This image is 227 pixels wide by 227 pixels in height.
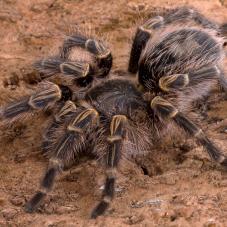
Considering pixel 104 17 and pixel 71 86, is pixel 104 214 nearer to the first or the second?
pixel 71 86

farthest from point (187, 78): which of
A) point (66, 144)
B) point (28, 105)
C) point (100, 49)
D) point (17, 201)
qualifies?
point (17, 201)

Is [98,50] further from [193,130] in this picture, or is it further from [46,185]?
[46,185]

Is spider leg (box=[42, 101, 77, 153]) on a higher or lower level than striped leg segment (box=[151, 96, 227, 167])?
lower

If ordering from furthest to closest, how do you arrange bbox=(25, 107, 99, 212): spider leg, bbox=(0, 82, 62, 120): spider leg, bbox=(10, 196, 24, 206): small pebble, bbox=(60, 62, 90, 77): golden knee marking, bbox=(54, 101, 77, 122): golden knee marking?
1. bbox=(60, 62, 90, 77): golden knee marking
2. bbox=(54, 101, 77, 122): golden knee marking
3. bbox=(0, 82, 62, 120): spider leg
4. bbox=(10, 196, 24, 206): small pebble
5. bbox=(25, 107, 99, 212): spider leg

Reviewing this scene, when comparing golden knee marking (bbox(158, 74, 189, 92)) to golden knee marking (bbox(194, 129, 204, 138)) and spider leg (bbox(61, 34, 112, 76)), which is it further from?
spider leg (bbox(61, 34, 112, 76))

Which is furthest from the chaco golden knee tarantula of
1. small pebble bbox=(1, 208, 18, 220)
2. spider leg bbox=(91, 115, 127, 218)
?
small pebble bbox=(1, 208, 18, 220)

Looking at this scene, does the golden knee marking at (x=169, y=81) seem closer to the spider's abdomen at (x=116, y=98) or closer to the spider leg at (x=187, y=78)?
the spider leg at (x=187, y=78)

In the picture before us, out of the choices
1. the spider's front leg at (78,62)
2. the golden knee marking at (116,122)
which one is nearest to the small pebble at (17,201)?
the golden knee marking at (116,122)

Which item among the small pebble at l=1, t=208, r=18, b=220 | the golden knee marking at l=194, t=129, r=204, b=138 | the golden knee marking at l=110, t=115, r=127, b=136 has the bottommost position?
the small pebble at l=1, t=208, r=18, b=220

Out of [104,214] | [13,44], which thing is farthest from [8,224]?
[13,44]
